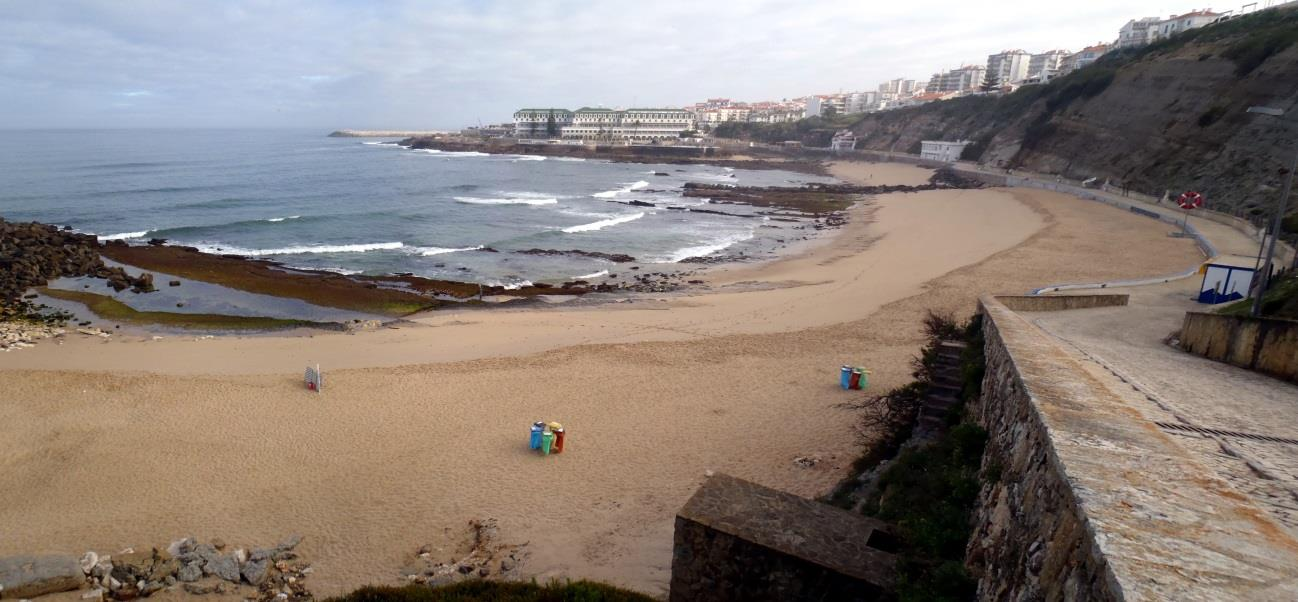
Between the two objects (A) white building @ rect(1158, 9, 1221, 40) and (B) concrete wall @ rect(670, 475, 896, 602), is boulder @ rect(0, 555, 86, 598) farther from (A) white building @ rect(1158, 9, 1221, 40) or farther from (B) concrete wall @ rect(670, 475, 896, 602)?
(A) white building @ rect(1158, 9, 1221, 40)

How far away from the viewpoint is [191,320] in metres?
18.8

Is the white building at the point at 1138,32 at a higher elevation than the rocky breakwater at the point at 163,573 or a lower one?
higher

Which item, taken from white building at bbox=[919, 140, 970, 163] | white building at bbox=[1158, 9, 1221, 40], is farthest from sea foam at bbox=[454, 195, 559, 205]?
white building at bbox=[1158, 9, 1221, 40]

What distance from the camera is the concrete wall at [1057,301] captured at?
10.9 m

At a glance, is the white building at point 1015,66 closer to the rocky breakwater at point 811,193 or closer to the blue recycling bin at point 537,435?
the rocky breakwater at point 811,193

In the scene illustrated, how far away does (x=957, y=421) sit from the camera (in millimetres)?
7402

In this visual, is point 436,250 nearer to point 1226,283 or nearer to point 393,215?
point 393,215

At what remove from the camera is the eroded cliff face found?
28109 millimetres

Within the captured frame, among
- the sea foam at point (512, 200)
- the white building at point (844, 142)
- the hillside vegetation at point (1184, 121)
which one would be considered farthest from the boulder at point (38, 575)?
the white building at point (844, 142)

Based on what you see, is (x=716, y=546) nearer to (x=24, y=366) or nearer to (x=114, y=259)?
(x=24, y=366)

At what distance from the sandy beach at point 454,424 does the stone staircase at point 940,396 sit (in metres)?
1.75

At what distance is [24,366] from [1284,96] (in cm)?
4703

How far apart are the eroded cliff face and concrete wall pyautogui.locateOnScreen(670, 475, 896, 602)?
1030 inches

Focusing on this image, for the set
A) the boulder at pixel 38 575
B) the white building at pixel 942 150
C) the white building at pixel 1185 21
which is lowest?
the boulder at pixel 38 575
